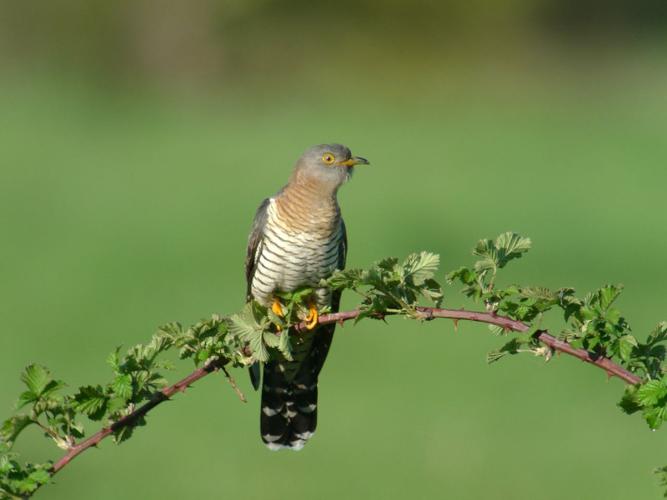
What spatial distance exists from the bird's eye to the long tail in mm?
810

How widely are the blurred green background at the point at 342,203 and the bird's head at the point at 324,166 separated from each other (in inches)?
117

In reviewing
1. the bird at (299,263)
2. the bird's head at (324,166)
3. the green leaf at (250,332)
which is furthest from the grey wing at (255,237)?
the green leaf at (250,332)

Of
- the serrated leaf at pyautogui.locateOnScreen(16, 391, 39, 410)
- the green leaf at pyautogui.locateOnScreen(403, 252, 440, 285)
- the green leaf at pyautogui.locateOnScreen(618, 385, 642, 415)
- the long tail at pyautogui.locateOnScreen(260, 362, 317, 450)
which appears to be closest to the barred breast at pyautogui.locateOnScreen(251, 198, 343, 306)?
the long tail at pyautogui.locateOnScreen(260, 362, 317, 450)

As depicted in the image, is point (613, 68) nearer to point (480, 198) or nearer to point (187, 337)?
point (480, 198)

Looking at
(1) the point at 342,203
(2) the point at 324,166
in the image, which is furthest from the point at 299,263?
(1) the point at 342,203

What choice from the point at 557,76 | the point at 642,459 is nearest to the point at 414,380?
the point at 642,459

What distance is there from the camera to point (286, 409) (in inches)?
192

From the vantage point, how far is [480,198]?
1479 cm

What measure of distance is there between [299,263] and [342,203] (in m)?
9.61

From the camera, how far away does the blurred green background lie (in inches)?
314

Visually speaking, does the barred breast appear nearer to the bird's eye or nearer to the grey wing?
the grey wing

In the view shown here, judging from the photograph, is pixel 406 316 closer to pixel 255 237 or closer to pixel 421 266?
pixel 421 266

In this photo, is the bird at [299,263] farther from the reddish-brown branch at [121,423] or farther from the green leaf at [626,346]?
the green leaf at [626,346]

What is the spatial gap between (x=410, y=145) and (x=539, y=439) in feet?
35.7
